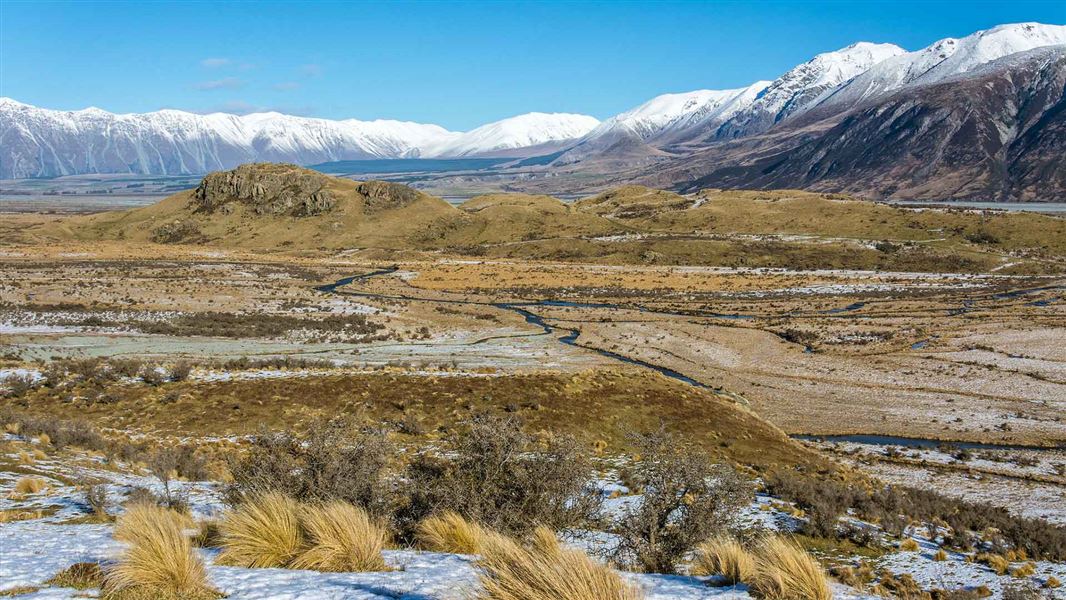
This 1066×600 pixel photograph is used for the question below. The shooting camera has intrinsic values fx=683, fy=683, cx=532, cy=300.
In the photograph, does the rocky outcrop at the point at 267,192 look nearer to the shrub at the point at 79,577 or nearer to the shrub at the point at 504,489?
the shrub at the point at 504,489

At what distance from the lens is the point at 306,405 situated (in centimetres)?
2273

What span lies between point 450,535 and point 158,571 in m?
3.90

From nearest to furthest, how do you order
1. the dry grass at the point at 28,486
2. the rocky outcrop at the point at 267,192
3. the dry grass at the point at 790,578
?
the dry grass at the point at 790,578, the dry grass at the point at 28,486, the rocky outcrop at the point at 267,192

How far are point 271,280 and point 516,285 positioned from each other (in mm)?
27141

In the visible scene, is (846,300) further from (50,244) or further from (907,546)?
(50,244)

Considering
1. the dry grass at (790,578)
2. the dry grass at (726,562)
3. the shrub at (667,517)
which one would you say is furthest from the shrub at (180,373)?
the dry grass at (790,578)

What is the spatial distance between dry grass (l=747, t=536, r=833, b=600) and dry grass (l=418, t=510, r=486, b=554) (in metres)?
3.74

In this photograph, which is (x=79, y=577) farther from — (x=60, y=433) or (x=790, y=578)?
(x=60, y=433)

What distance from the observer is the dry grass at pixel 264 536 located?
27.1ft

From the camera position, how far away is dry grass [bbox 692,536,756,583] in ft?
26.9

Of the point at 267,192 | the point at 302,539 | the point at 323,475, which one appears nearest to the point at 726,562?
the point at 302,539

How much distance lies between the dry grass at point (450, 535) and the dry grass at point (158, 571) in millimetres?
3201

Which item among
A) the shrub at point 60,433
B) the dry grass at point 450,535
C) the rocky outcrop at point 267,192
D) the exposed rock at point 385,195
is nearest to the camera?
the dry grass at point 450,535

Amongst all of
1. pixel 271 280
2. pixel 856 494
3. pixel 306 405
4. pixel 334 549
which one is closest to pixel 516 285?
pixel 271 280
